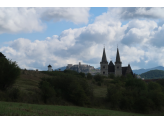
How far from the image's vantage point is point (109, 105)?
1720 inches

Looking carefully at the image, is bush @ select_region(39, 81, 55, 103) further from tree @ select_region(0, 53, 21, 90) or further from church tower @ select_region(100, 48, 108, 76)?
church tower @ select_region(100, 48, 108, 76)

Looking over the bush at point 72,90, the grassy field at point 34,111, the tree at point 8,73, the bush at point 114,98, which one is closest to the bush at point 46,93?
the bush at point 72,90

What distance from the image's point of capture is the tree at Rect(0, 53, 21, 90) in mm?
38744

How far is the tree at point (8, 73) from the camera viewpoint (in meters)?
38.7

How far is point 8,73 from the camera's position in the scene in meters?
39.3

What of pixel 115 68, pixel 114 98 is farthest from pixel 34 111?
pixel 115 68

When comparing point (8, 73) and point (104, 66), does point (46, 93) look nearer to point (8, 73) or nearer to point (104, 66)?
point (8, 73)

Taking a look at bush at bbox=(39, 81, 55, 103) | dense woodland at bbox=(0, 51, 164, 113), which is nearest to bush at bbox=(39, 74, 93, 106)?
dense woodland at bbox=(0, 51, 164, 113)

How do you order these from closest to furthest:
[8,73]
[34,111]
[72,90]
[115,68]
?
[34,111] < [8,73] < [72,90] < [115,68]

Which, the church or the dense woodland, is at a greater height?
the church
